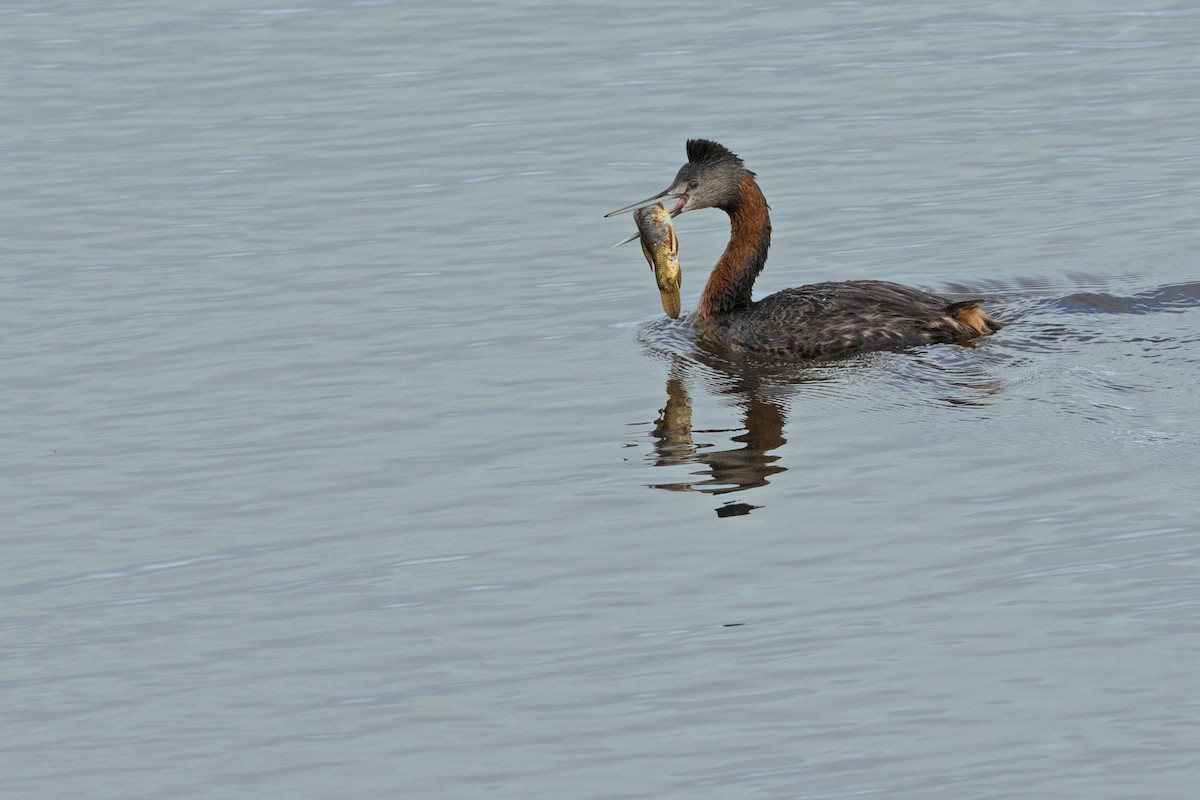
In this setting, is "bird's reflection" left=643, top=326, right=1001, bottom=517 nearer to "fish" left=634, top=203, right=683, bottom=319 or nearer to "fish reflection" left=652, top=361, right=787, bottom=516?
"fish reflection" left=652, top=361, right=787, bottom=516

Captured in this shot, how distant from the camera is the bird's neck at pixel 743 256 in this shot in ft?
43.8

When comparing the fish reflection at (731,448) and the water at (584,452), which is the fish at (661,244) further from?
the fish reflection at (731,448)

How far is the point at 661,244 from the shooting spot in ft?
42.7

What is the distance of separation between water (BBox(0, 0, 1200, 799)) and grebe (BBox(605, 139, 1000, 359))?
0.71 ft

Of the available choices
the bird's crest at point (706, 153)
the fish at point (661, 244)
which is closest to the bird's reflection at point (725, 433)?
the fish at point (661, 244)

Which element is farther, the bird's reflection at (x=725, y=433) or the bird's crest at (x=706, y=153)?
the bird's crest at (x=706, y=153)

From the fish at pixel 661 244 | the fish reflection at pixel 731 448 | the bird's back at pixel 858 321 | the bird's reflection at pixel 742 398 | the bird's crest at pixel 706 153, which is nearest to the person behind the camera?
the fish reflection at pixel 731 448

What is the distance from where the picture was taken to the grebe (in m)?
12.1

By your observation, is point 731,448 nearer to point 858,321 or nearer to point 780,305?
point 858,321

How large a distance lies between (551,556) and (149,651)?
183cm

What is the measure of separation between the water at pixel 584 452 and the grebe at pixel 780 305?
22 cm

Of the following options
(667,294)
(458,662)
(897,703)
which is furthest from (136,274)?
(897,703)

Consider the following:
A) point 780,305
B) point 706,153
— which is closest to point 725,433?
point 780,305

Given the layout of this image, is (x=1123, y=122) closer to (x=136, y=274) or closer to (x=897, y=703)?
(x=136, y=274)
